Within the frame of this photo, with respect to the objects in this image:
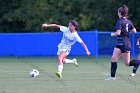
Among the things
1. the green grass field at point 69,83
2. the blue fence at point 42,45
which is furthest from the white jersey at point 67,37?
the blue fence at point 42,45

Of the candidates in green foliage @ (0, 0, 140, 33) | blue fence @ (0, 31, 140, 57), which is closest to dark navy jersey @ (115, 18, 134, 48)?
blue fence @ (0, 31, 140, 57)

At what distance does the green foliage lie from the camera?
3325 centimetres

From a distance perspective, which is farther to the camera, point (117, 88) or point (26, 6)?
point (26, 6)

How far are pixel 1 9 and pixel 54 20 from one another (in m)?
3.65

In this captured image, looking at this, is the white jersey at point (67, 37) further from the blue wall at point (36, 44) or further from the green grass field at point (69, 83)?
the blue wall at point (36, 44)

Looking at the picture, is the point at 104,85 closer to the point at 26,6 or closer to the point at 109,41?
the point at 109,41

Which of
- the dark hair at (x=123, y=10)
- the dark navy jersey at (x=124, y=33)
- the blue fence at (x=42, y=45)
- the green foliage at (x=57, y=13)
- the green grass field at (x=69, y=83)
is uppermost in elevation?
the green foliage at (x=57, y=13)

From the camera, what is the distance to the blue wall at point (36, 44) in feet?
92.4

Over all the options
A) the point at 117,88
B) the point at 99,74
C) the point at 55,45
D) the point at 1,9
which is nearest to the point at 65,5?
the point at 1,9

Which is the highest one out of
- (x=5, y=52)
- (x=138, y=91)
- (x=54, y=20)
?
(x=54, y=20)

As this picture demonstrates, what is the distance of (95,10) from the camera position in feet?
110

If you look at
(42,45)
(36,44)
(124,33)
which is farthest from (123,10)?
(36,44)

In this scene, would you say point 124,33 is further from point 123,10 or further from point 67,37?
point 67,37

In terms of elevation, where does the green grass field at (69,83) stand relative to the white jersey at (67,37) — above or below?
below
